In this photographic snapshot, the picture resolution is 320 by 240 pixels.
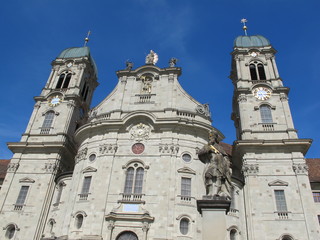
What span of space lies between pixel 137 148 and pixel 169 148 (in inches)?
112

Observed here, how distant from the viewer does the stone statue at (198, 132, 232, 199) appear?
37.8 feet

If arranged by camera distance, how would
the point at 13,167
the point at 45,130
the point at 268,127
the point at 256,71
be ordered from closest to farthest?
the point at 268,127 < the point at 13,167 < the point at 45,130 < the point at 256,71

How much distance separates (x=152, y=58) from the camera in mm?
32719

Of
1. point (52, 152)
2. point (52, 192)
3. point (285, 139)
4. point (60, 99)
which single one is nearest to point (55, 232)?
point (52, 192)

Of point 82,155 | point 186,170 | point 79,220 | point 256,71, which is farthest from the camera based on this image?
point 256,71

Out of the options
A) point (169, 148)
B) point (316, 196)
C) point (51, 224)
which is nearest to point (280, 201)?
point (316, 196)

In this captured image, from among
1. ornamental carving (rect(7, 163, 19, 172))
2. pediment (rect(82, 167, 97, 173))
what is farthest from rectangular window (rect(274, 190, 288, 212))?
ornamental carving (rect(7, 163, 19, 172))

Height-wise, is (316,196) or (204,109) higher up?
(204,109)

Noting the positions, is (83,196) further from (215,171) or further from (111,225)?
(215,171)

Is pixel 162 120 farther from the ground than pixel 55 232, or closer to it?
farther from the ground

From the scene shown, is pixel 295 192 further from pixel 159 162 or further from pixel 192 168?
pixel 159 162

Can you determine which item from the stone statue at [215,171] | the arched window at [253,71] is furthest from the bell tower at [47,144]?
the arched window at [253,71]

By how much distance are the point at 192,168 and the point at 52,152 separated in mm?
14411

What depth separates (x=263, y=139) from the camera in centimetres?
2645
